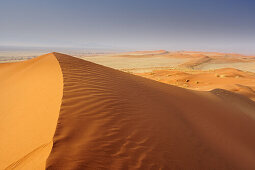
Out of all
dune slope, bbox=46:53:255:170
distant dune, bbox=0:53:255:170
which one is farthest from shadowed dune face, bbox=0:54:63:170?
dune slope, bbox=46:53:255:170

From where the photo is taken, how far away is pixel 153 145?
2.21 meters

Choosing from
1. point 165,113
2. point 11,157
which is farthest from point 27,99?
point 165,113

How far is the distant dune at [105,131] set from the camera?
1.75 metres

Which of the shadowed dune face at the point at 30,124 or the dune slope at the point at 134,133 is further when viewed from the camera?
the dune slope at the point at 134,133

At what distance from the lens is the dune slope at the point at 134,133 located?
5.90ft

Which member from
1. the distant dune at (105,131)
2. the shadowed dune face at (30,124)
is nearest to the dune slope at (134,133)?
the distant dune at (105,131)

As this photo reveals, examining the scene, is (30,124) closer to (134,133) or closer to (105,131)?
(105,131)

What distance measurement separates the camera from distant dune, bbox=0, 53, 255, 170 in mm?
1747

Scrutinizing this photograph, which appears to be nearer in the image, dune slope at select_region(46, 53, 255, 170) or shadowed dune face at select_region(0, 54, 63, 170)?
shadowed dune face at select_region(0, 54, 63, 170)

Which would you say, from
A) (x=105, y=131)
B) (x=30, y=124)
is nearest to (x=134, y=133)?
(x=105, y=131)

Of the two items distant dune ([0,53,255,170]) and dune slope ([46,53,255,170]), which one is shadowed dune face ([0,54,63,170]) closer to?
distant dune ([0,53,255,170])

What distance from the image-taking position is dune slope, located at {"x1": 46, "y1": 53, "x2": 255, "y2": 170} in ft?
5.90

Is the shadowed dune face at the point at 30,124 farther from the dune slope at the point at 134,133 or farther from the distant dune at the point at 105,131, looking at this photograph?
the dune slope at the point at 134,133

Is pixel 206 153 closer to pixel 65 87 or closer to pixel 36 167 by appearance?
pixel 36 167
